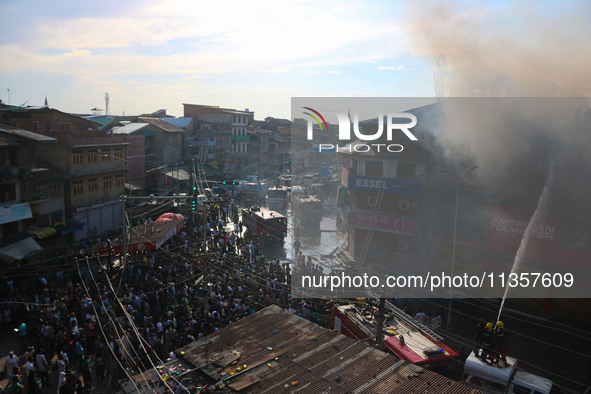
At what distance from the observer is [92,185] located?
28.2 m

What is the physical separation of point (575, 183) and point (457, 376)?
16.0 meters

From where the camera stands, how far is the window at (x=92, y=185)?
91.7ft

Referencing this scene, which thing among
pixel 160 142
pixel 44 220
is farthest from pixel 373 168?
pixel 160 142

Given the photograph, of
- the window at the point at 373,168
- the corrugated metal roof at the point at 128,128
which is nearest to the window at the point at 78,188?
the corrugated metal roof at the point at 128,128

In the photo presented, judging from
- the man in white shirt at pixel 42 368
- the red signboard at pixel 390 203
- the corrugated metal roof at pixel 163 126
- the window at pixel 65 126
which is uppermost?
the corrugated metal roof at pixel 163 126

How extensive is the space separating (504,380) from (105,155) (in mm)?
27121

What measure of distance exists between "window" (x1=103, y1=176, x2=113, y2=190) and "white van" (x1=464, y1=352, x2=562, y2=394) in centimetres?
2583

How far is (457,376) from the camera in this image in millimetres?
13203

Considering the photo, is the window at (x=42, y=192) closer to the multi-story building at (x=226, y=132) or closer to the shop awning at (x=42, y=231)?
the shop awning at (x=42, y=231)

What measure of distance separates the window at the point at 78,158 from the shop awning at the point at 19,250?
694cm

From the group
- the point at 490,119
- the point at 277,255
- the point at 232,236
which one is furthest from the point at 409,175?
the point at 232,236

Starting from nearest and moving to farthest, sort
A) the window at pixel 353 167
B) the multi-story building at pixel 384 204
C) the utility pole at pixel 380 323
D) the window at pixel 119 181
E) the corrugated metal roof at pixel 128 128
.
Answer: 1. the utility pole at pixel 380 323
2. the multi-story building at pixel 384 204
3. the window at pixel 119 181
4. the window at pixel 353 167
5. the corrugated metal roof at pixel 128 128

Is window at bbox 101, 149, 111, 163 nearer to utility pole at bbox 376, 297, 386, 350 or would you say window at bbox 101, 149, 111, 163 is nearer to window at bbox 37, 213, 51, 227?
window at bbox 37, 213, 51, 227

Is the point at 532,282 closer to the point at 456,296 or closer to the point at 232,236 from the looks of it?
the point at 456,296
